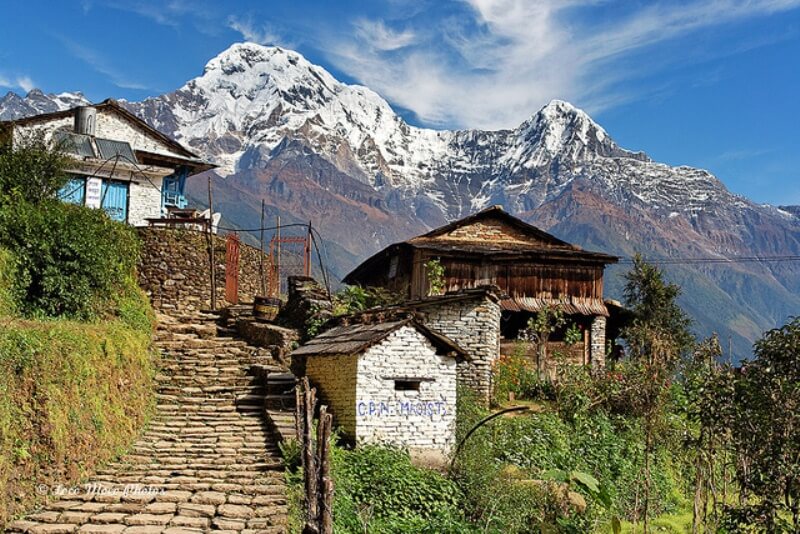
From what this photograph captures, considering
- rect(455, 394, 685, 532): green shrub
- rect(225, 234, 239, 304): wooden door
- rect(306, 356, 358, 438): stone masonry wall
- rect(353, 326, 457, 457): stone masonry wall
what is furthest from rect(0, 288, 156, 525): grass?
rect(225, 234, 239, 304): wooden door

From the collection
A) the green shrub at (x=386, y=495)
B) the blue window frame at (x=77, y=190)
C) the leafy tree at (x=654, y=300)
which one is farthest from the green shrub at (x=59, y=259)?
the leafy tree at (x=654, y=300)

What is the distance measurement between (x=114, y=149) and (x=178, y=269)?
27.4 feet

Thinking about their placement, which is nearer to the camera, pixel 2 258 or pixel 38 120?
pixel 2 258

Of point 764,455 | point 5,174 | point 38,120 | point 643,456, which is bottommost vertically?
point 643,456

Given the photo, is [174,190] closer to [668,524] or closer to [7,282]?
[7,282]

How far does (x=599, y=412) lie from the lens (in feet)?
74.6

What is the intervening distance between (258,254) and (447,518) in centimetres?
1878

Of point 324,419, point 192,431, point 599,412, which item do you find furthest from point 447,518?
point 599,412

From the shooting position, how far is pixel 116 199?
1234 inches

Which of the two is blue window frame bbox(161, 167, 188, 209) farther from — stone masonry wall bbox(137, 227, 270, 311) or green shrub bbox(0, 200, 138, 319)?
green shrub bbox(0, 200, 138, 319)

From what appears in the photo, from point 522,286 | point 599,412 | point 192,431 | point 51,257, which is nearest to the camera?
point 192,431

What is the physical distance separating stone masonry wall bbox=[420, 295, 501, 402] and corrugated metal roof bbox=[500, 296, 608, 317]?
6.82 m

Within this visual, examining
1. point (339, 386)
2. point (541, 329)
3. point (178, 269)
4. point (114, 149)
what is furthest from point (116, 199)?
point (339, 386)

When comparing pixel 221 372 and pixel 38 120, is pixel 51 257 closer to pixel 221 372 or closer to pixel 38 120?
pixel 221 372
